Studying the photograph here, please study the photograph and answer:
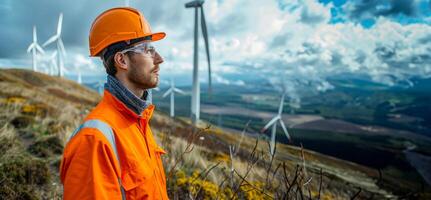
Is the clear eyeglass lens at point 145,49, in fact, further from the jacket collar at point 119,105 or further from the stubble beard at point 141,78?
the jacket collar at point 119,105

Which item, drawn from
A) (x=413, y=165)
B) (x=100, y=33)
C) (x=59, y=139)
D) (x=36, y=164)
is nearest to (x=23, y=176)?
(x=36, y=164)

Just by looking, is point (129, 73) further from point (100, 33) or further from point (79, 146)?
point (79, 146)

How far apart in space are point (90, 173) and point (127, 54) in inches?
38.4

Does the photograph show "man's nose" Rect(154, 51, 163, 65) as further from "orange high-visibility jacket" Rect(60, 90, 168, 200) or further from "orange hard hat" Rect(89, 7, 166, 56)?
"orange high-visibility jacket" Rect(60, 90, 168, 200)

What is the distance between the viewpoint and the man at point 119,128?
1.67m

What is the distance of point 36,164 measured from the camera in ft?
17.6

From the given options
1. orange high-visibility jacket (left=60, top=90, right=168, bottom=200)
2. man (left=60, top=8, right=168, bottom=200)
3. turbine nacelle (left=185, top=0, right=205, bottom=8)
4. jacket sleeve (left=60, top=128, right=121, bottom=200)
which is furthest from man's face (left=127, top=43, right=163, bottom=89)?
turbine nacelle (left=185, top=0, right=205, bottom=8)

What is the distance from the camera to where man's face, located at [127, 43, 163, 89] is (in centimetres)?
226

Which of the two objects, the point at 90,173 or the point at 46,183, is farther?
the point at 46,183

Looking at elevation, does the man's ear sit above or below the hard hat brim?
below

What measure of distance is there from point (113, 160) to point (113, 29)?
39.7 inches

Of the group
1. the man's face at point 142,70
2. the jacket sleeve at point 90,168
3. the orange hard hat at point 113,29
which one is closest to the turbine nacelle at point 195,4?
the orange hard hat at point 113,29

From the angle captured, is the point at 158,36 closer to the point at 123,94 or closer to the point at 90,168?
the point at 123,94

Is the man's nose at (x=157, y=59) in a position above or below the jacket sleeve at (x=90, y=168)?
above
